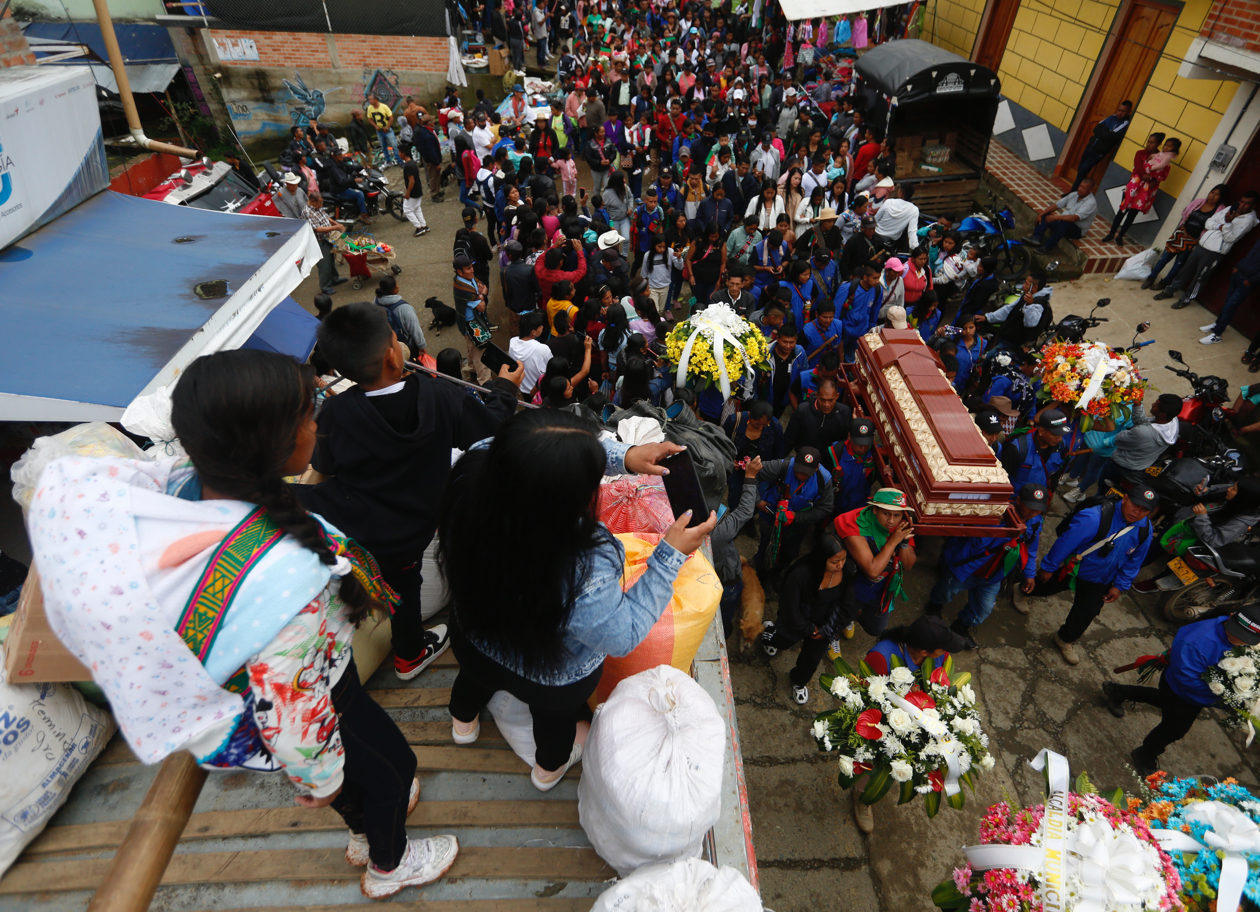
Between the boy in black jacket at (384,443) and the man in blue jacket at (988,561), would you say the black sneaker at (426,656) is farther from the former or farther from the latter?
the man in blue jacket at (988,561)

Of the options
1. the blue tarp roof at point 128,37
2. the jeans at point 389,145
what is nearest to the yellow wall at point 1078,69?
the jeans at point 389,145

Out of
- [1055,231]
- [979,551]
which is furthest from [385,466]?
[1055,231]

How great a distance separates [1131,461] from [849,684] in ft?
12.6

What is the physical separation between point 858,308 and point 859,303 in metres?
0.05

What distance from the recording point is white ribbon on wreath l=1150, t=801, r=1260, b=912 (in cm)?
210

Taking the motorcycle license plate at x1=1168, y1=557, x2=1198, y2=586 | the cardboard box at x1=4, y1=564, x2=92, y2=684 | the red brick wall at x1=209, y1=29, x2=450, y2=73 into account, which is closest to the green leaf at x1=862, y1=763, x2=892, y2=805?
the cardboard box at x1=4, y1=564, x2=92, y2=684

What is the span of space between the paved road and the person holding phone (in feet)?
9.12

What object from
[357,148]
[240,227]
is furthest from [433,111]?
[240,227]

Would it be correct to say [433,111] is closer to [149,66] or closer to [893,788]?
[149,66]

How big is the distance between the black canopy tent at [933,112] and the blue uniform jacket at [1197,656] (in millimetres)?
9198

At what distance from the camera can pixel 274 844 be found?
216 centimetres

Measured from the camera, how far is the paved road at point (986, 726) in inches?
149

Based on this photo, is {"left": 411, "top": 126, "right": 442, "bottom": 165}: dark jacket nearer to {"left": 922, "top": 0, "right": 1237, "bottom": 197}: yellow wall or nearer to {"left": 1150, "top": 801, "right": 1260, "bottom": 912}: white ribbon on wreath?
{"left": 922, "top": 0, "right": 1237, "bottom": 197}: yellow wall

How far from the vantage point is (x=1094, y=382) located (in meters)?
5.13
